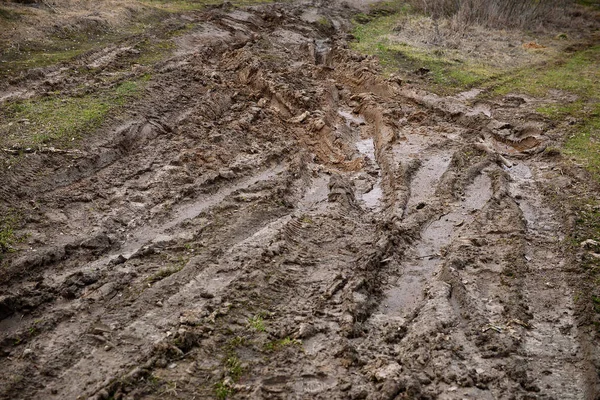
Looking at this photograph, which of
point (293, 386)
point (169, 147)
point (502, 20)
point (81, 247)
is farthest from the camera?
point (502, 20)

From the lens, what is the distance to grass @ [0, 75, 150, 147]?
10.0m

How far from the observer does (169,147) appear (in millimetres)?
10602

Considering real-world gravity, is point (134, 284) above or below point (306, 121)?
below

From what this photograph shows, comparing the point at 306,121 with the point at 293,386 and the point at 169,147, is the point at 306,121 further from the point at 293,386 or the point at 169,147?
the point at 293,386

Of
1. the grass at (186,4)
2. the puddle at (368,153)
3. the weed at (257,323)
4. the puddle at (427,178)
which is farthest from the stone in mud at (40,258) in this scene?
the grass at (186,4)

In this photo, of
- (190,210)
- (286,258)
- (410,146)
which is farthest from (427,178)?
(190,210)

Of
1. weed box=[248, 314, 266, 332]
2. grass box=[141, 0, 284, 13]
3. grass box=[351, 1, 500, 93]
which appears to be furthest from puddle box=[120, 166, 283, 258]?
grass box=[141, 0, 284, 13]

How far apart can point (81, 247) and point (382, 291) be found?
187 inches

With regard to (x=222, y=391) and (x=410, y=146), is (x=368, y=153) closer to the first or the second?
(x=410, y=146)

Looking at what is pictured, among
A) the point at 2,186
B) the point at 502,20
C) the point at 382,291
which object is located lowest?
the point at 382,291

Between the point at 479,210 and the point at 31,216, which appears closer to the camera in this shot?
the point at 31,216

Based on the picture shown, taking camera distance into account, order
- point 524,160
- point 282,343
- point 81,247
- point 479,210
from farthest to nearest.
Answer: point 524,160 < point 479,210 < point 81,247 < point 282,343

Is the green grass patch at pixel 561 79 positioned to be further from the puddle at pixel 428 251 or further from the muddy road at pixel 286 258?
the puddle at pixel 428 251

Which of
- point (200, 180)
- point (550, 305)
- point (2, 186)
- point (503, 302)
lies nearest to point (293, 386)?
point (503, 302)
